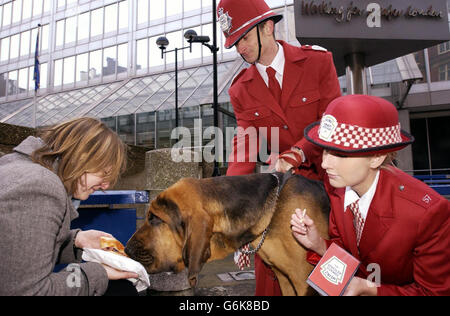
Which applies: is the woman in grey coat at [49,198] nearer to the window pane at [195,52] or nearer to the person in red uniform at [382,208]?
the person in red uniform at [382,208]

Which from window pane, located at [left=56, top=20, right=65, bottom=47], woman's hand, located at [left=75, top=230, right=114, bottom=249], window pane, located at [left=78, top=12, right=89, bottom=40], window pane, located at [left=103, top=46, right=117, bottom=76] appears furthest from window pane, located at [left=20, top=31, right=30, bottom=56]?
woman's hand, located at [left=75, top=230, right=114, bottom=249]

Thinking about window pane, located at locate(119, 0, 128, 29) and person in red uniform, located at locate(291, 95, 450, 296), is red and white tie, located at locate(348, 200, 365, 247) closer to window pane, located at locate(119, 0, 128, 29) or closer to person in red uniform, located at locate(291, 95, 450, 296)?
person in red uniform, located at locate(291, 95, 450, 296)

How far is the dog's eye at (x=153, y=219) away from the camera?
2.38 meters

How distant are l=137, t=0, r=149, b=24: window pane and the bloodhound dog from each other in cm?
2951

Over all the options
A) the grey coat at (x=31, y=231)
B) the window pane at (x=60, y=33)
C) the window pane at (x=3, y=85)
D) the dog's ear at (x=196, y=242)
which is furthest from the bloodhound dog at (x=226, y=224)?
the window pane at (x=3, y=85)

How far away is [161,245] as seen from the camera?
2.35m

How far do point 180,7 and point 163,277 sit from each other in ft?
89.7

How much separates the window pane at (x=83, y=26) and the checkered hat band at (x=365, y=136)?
35.0m

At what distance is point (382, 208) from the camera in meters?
1.89

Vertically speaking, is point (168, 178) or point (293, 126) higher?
point (293, 126)

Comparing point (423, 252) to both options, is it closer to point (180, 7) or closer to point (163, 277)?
point (163, 277)

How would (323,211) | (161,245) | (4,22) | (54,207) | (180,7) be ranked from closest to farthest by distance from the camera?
(54,207) → (161,245) → (323,211) → (180,7) → (4,22)
